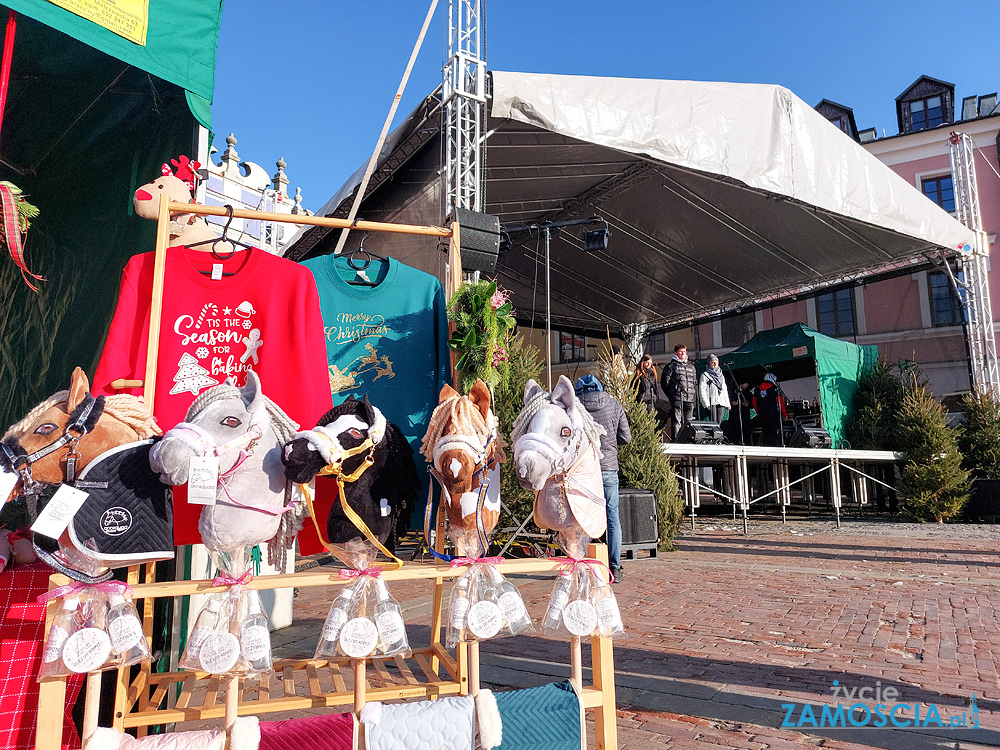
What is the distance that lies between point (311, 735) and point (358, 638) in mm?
330

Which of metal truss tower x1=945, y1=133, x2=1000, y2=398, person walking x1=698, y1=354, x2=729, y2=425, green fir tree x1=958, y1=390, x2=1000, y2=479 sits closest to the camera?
green fir tree x1=958, y1=390, x2=1000, y2=479

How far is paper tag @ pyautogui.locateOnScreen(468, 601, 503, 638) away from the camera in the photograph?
70.3 inches

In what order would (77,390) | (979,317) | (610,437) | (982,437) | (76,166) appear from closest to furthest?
(77,390), (76,166), (610,437), (982,437), (979,317)

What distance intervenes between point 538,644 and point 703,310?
40.3 feet

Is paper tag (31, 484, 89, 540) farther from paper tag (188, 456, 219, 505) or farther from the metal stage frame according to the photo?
the metal stage frame

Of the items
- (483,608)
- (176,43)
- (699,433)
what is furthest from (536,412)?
(699,433)

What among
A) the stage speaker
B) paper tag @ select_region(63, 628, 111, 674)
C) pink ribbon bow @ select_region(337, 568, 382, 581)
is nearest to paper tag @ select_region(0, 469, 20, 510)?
paper tag @ select_region(63, 628, 111, 674)

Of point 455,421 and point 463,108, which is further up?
point 463,108

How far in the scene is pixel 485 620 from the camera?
1.79 meters

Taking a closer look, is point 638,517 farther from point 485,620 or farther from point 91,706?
point 91,706

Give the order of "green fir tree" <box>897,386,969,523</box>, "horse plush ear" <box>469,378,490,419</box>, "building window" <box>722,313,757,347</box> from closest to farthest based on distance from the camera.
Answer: "horse plush ear" <box>469,378,490,419</box> → "green fir tree" <box>897,386,969,523</box> → "building window" <box>722,313,757,347</box>

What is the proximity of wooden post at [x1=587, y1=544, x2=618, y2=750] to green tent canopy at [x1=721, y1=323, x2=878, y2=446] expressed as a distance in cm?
→ 1314

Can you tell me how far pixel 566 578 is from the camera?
1.96 m

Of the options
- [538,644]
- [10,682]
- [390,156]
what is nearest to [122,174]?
[10,682]
